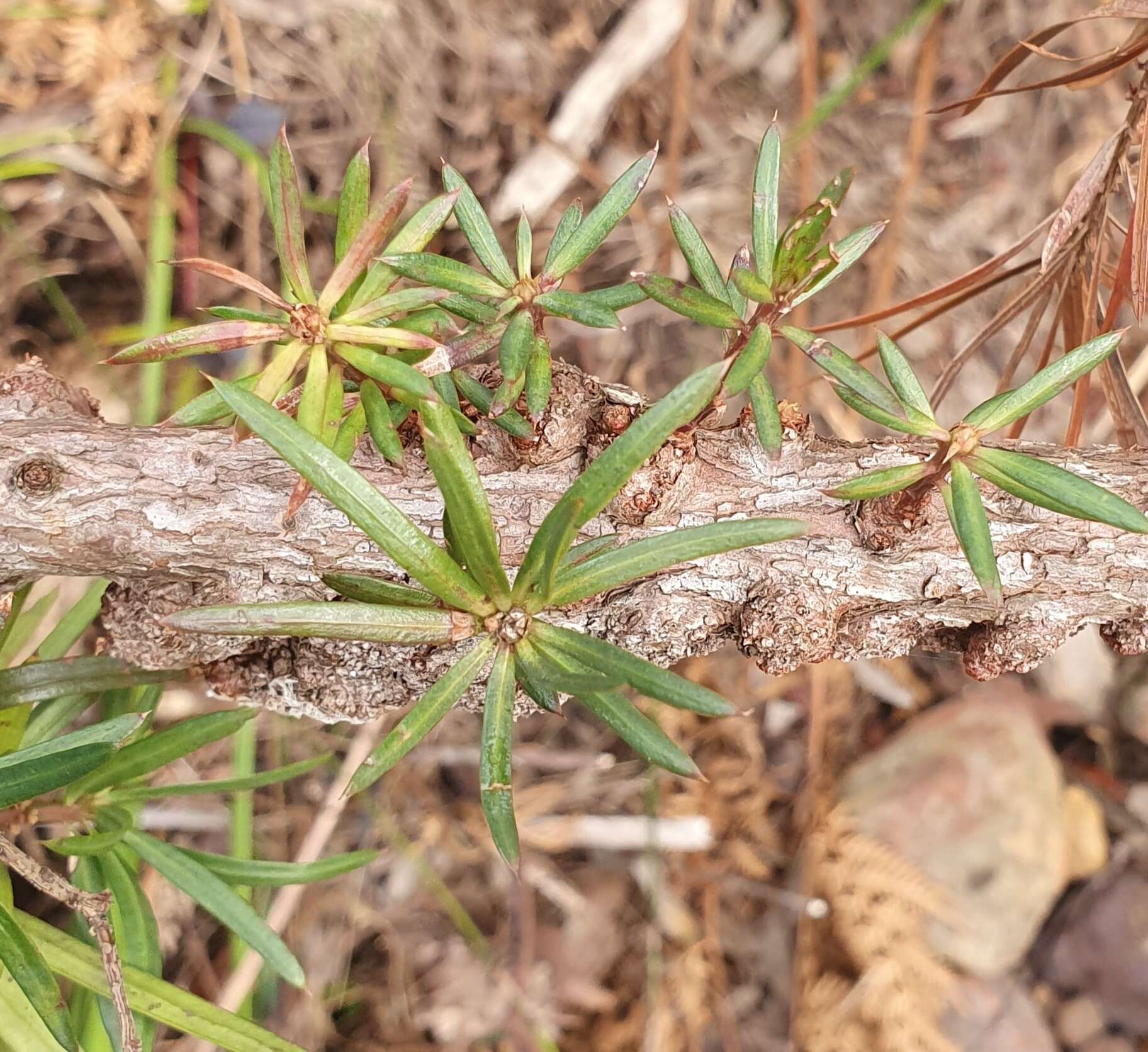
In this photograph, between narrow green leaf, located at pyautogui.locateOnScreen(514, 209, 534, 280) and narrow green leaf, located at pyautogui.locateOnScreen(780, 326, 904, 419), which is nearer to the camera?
narrow green leaf, located at pyautogui.locateOnScreen(780, 326, 904, 419)

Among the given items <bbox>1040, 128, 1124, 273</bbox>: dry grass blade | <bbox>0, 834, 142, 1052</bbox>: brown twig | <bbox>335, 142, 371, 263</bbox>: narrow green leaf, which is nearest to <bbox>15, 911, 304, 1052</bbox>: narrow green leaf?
<bbox>0, 834, 142, 1052</bbox>: brown twig

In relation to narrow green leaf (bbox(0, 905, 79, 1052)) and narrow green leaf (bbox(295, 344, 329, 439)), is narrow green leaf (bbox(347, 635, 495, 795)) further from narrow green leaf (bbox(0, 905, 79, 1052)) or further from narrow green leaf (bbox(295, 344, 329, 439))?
narrow green leaf (bbox(0, 905, 79, 1052))

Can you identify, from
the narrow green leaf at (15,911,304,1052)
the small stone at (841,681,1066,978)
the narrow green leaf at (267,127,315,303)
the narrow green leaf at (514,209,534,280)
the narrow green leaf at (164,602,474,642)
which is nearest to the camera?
the narrow green leaf at (164,602,474,642)

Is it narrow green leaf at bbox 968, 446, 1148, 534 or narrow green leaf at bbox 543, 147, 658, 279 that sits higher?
narrow green leaf at bbox 543, 147, 658, 279

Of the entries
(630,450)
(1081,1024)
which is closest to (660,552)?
(630,450)

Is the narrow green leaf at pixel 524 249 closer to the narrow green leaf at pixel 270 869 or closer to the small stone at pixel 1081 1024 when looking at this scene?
the narrow green leaf at pixel 270 869

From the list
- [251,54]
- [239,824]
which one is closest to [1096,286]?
[239,824]

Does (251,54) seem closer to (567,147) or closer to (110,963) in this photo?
(567,147)
